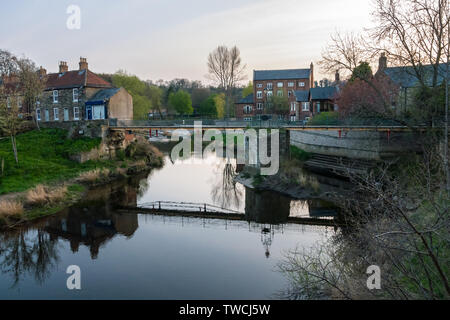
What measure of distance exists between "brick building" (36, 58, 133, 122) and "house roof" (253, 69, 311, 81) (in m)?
31.7

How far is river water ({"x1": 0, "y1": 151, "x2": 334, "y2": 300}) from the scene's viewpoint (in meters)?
12.0

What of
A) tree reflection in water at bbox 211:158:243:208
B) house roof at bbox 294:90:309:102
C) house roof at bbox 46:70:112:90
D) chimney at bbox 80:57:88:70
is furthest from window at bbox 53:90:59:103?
house roof at bbox 294:90:309:102

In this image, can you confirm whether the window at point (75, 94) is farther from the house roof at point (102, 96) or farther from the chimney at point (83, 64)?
the chimney at point (83, 64)

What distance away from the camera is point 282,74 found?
64.3m

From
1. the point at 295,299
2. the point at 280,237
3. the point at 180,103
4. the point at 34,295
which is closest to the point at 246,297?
the point at 295,299

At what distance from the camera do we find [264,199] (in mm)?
23234

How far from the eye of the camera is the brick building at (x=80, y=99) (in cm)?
3700

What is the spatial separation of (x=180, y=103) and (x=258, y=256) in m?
58.3

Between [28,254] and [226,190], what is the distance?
14702 millimetres

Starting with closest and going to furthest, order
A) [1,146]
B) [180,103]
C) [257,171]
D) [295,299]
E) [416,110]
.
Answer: [295,299] → [416,110] → [257,171] → [1,146] → [180,103]

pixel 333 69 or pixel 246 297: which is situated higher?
pixel 333 69

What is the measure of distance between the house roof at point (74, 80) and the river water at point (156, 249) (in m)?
17.9

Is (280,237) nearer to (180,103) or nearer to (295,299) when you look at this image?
(295,299)

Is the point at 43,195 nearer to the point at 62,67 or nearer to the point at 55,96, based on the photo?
the point at 55,96
